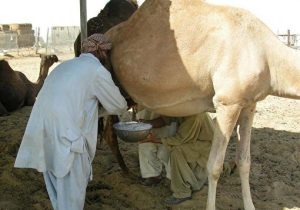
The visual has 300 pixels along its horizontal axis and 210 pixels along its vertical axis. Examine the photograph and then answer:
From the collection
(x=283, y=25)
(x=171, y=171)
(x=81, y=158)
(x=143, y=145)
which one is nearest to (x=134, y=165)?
(x=143, y=145)

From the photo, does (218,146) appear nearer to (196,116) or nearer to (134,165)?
(196,116)

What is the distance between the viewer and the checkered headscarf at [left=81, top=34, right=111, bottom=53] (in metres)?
4.16

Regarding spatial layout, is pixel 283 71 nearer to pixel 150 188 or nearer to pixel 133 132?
pixel 133 132

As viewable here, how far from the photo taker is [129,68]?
4750 millimetres

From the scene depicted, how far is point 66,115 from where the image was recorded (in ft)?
12.1

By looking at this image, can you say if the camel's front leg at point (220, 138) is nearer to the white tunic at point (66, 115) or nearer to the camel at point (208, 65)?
the camel at point (208, 65)

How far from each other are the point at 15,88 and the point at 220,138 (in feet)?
20.2

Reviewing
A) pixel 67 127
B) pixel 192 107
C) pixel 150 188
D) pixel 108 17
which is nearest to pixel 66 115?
pixel 67 127

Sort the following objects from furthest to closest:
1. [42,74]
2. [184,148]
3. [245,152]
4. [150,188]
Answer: [42,74], [150,188], [184,148], [245,152]

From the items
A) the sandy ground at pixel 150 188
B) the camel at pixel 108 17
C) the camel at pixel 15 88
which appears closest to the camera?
the sandy ground at pixel 150 188

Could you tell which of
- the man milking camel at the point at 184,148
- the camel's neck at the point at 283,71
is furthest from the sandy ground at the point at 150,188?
the camel's neck at the point at 283,71

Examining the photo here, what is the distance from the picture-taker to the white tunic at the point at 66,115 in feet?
12.1

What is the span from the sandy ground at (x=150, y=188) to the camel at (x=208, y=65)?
486 mm

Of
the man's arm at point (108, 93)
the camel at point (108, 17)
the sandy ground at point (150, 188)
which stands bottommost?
the sandy ground at point (150, 188)
